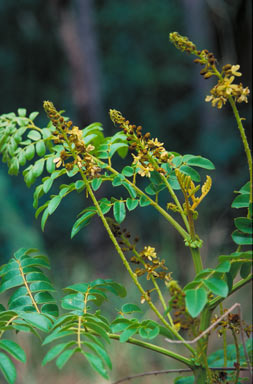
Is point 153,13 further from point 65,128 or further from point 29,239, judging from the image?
point 65,128

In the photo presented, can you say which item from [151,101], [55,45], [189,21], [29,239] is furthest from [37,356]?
[55,45]

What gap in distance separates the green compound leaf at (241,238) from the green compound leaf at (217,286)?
0.08 m

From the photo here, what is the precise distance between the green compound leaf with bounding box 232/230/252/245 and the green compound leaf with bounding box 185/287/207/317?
110 millimetres

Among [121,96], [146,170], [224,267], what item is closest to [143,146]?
[146,170]

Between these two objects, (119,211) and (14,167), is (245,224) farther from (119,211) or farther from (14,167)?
(14,167)

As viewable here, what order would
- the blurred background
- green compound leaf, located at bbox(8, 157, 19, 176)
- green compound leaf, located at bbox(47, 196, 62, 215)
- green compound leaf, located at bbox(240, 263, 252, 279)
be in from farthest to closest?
the blurred background → green compound leaf, located at bbox(8, 157, 19, 176) → green compound leaf, located at bbox(47, 196, 62, 215) → green compound leaf, located at bbox(240, 263, 252, 279)

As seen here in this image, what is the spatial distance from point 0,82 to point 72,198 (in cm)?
302

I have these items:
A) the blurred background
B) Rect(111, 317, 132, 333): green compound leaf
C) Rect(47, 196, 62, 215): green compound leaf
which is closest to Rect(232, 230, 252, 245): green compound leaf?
Rect(111, 317, 132, 333): green compound leaf

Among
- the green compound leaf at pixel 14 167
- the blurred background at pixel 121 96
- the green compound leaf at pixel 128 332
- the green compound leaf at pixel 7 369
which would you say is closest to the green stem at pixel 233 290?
the green compound leaf at pixel 128 332

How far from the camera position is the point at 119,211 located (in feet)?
2.97

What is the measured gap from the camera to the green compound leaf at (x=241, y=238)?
772mm

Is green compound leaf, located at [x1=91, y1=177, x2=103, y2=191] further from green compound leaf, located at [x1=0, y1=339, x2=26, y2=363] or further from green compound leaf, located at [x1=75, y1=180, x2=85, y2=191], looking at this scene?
green compound leaf, located at [x1=0, y1=339, x2=26, y2=363]

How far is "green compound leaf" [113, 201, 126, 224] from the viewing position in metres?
0.89

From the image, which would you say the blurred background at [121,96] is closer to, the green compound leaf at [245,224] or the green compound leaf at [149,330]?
the green compound leaf at [149,330]
